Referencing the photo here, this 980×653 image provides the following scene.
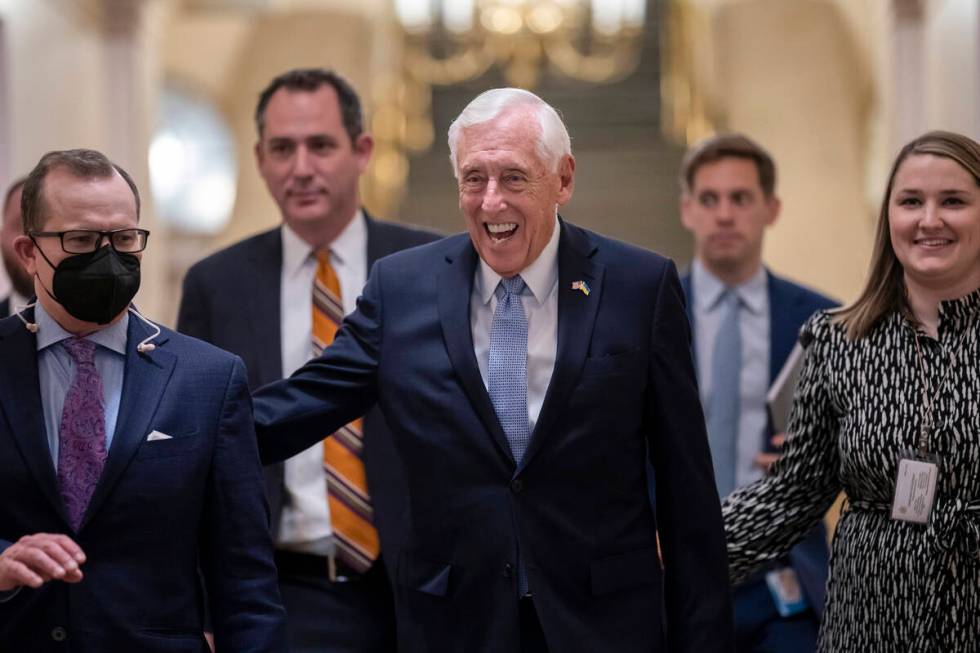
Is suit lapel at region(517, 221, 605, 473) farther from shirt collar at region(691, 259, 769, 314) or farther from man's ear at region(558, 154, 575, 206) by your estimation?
shirt collar at region(691, 259, 769, 314)

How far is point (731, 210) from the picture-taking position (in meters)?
6.24

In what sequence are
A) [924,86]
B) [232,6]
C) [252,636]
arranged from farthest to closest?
[232,6], [924,86], [252,636]

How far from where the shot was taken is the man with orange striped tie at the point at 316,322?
4930mm

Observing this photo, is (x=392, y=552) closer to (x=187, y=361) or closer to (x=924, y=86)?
(x=187, y=361)

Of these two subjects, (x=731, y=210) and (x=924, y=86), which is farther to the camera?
(x=924, y=86)

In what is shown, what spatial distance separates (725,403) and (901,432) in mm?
1616

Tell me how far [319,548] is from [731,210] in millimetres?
2139

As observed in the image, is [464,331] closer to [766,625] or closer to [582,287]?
[582,287]

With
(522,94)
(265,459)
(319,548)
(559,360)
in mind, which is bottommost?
(319,548)

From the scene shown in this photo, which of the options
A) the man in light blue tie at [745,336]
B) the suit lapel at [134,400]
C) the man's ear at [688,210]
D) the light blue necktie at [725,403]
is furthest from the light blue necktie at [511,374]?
the man's ear at [688,210]

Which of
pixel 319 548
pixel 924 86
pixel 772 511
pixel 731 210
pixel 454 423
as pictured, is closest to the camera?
pixel 454 423

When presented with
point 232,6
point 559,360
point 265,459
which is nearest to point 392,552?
point 265,459

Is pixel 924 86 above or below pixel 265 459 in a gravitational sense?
above

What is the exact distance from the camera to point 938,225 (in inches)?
169
